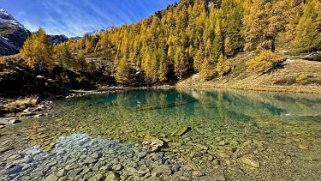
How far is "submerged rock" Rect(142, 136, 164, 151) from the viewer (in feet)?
47.1

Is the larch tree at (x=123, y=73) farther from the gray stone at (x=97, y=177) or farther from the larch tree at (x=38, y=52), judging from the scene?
the gray stone at (x=97, y=177)

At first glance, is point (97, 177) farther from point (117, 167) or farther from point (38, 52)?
point (38, 52)

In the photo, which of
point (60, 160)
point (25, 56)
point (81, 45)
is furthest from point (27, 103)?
point (81, 45)

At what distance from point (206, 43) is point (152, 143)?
92920 mm

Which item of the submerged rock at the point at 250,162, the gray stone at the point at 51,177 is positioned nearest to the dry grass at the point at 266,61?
the submerged rock at the point at 250,162

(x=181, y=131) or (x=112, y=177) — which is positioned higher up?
(x=181, y=131)

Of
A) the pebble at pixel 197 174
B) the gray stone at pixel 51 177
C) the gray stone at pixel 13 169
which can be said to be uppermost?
the gray stone at pixel 13 169

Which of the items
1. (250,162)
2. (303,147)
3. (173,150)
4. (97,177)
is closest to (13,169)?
(97,177)

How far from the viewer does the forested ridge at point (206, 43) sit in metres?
69.4

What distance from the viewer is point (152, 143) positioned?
1520 centimetres

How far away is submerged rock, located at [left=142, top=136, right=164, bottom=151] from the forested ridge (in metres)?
56.0

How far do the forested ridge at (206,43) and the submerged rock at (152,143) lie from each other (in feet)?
184

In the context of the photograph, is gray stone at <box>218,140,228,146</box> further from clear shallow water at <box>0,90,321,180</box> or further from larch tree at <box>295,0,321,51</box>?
larch tree at <box>295,0,321,51</box>

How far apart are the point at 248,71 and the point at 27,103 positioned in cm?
6004
